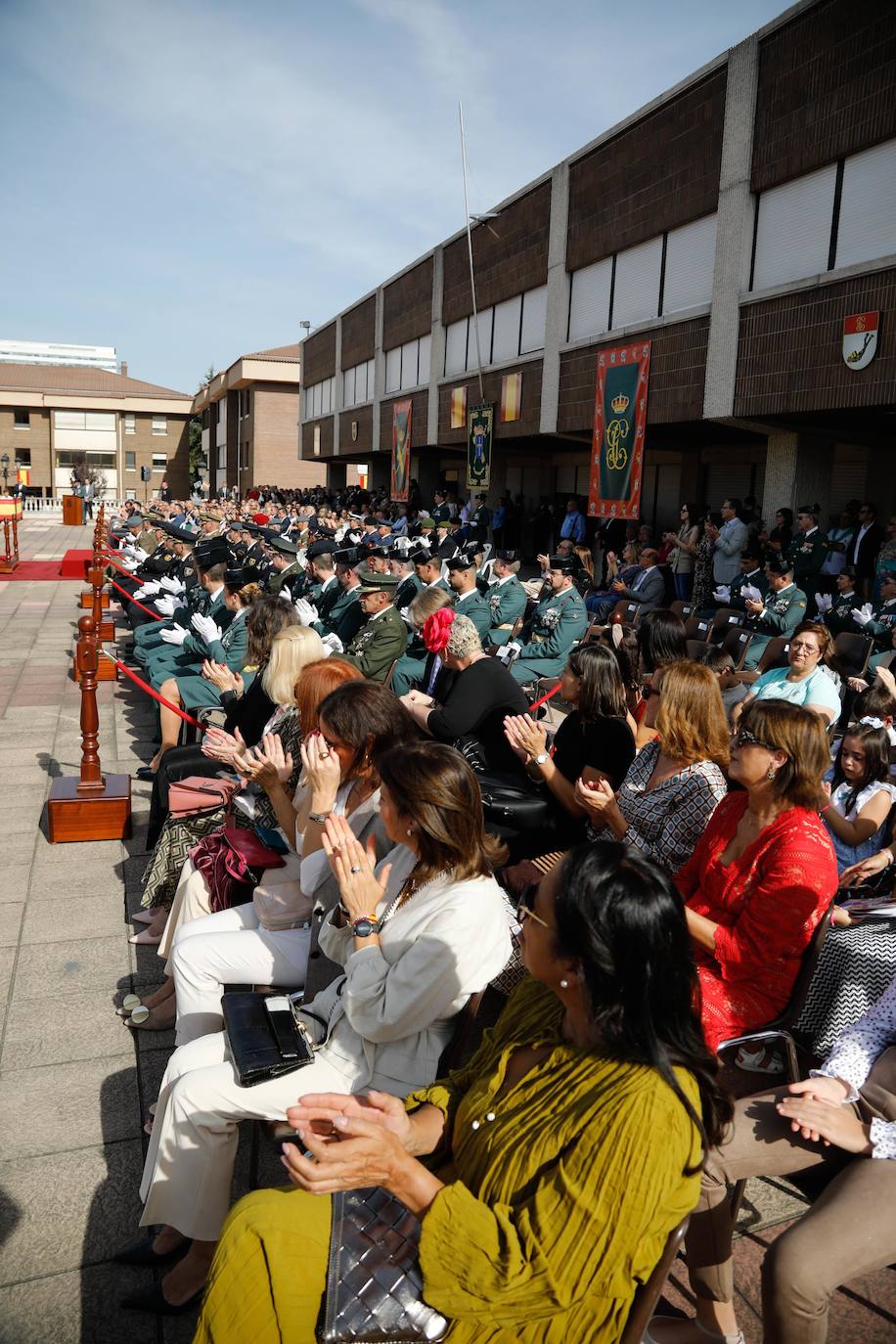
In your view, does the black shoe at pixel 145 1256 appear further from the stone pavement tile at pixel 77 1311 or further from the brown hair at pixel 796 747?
the brown hair at pixel 796 747

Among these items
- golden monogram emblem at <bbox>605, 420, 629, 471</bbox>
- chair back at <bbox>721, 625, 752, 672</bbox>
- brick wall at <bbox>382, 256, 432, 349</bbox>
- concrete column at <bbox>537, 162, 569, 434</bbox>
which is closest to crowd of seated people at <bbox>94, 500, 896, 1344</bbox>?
chair back at <bbox>721, 625, 752, 672</bbox>

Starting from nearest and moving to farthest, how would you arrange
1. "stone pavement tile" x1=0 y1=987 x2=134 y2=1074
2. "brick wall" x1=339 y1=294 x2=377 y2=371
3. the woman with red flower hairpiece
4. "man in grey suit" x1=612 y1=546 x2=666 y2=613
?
"stone pavement tile" x1=0 y1=987 x2=134 y2=1074
the woman with red flower hairpiece
"man in grey suit" x1=612 y1=546 x2=666 y2=613
"brick wall" x1=339 y1=294 x2=377 y2=371

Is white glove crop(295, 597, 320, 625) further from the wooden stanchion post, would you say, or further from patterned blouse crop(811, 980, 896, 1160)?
patterned blouse crop(811, 980, 896, 1160)

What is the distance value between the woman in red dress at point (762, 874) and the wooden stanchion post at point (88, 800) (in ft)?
12.7

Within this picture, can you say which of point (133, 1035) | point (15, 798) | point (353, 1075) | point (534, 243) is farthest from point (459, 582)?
point (534, 243)

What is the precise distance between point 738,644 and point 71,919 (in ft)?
21.5

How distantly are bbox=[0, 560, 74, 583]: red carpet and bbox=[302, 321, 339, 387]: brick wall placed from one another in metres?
15.3

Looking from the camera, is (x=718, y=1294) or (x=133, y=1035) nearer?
(x=718, y=1294)

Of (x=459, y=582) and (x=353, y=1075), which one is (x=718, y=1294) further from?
(x=459, y=582)

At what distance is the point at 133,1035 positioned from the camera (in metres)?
3.76

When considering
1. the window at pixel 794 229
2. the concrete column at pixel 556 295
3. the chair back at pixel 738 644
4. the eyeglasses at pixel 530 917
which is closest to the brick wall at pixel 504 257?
the concrete column at pixel 556 295

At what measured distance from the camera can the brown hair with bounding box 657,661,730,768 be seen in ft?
12.2

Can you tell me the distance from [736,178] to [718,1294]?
1371cm

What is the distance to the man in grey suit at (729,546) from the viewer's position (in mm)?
12609
